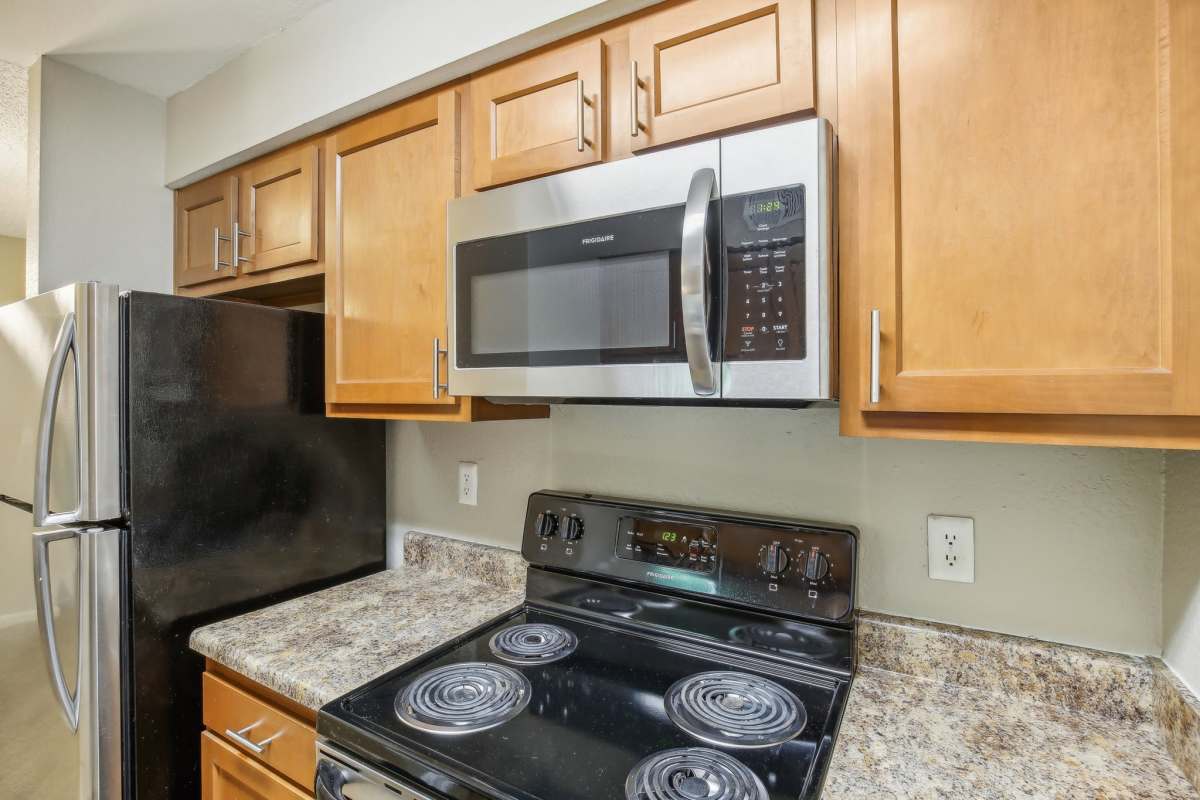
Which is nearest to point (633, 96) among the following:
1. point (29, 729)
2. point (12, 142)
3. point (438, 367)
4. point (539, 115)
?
point (539, 115)

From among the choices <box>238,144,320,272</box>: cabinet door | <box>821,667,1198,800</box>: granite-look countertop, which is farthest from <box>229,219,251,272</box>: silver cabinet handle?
<box>821,667,1198,800</box>: granite-look countertop

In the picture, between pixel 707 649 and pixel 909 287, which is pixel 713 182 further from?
pixel 707 649

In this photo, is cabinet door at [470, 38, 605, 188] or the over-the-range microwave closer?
the over-the-range microwave

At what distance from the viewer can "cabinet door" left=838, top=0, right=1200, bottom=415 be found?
67 centimetres

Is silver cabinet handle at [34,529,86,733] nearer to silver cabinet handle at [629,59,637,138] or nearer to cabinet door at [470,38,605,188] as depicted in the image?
cabinet door at [470,38,605,188]

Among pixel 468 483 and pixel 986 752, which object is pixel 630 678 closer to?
pixel 986 752

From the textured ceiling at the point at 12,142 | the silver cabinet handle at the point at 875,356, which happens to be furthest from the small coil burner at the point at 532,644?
the textured ceiling at the point at 12,142

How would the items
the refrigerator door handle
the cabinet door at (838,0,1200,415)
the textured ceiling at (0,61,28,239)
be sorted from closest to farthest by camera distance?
the cabinet door at (838,0,1200,415) < the refrigerator door handle < the textured ceiling at (0,61,28,239)

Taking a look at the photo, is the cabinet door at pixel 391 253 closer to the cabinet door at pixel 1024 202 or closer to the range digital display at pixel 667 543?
the range digital display at pixel 667 543

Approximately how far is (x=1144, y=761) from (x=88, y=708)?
1913 mm

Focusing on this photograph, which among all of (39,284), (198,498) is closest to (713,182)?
(198,498)

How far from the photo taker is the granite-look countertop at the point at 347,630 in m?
1.09

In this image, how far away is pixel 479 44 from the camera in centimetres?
118

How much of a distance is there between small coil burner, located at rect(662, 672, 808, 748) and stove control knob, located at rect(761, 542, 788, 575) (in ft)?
0.65
